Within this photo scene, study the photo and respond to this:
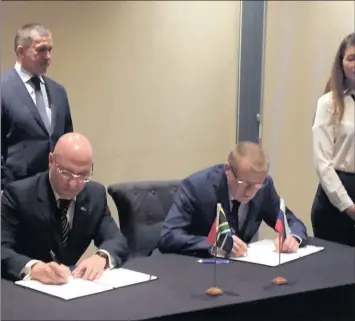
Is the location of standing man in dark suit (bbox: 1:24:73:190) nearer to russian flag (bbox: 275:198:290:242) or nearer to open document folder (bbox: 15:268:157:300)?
open document folder (bbox: 15:268:157:300)

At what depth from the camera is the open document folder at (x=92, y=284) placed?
6.83 ft

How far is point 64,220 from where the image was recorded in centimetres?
257

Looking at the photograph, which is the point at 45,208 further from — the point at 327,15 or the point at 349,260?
the point at 327,15

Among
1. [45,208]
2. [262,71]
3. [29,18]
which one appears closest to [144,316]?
[45,208]

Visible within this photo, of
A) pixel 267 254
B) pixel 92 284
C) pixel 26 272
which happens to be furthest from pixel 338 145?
pixel 26 272

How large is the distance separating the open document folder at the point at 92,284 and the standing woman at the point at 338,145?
1.19 meters

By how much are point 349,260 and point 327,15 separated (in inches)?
110

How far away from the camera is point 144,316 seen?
1.91m

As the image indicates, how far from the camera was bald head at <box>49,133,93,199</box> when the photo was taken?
8.22 feet

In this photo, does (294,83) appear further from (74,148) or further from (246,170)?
(74,148)

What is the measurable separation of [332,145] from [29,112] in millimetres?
1398

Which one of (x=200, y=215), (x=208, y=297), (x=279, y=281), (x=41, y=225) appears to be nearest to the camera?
(x=208, y=297)

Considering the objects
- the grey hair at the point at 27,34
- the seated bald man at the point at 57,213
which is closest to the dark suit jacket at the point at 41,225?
the seated bald man at the point at 57,213

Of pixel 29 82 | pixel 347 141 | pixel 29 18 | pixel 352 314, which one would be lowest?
pixel 352 314
